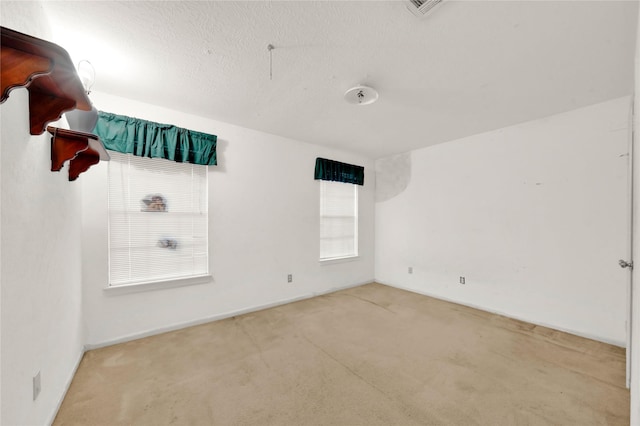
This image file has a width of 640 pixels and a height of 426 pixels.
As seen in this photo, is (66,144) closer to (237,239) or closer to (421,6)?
(237,239)

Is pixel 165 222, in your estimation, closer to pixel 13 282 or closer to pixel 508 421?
pixel 13 282

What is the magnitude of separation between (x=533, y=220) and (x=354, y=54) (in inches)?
120

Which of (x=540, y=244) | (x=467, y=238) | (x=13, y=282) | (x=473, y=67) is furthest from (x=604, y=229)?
(x=13, y=282)

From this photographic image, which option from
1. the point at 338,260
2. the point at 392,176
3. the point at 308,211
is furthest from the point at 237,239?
the point at 392,176

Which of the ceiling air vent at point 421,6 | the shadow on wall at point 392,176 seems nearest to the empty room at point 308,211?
the ceiling air vent at point 421,6

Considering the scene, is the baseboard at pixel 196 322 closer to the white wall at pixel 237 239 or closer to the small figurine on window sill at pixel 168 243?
the white wall at pixel 237 239

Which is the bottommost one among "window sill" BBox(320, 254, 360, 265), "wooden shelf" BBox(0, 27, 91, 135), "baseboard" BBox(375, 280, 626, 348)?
"baseboard" BBox(375, 280, 626, 348)

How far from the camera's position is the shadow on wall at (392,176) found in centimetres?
454

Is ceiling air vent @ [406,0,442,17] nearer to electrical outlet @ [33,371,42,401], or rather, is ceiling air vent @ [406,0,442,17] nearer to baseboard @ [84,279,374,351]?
electrical outlet @ [33,371,42,401]

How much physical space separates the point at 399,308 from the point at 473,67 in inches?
120

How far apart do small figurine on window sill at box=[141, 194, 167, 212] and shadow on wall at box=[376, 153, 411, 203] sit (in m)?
3.74

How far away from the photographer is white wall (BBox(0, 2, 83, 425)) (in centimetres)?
110

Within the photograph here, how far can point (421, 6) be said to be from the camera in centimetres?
145

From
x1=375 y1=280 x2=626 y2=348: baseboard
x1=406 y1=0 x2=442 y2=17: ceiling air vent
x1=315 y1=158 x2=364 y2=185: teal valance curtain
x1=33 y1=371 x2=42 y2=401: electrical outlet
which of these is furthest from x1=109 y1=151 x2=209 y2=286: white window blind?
x1=375 y1=280 x2=626 y2=348: baseboard
